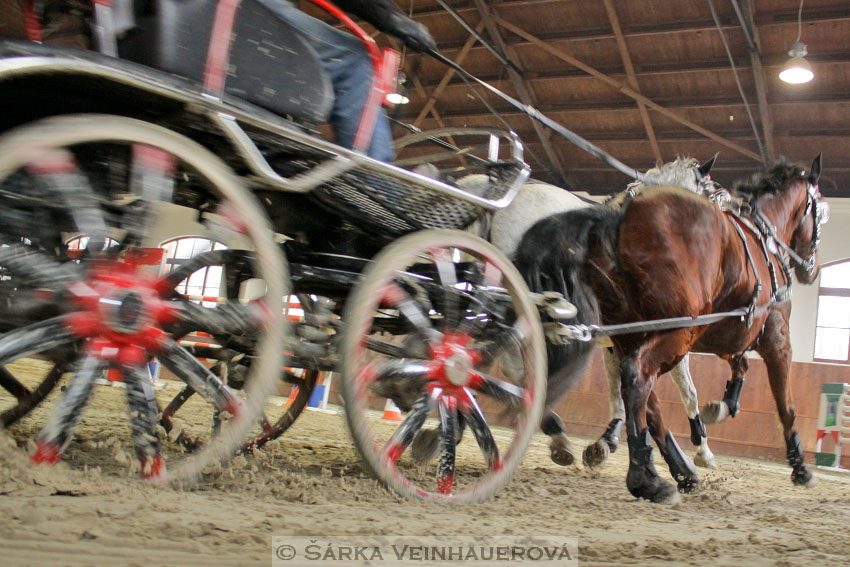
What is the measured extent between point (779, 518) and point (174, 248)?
1452cm

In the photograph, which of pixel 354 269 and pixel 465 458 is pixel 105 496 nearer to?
pixel 354 269

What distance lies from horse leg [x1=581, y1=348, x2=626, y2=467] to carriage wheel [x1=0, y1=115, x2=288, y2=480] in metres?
2.31

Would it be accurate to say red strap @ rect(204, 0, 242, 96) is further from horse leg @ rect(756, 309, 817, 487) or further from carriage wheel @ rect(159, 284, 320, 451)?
horse leg @ rect(756, 309, 817, 487)

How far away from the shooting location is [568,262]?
294 centimetres

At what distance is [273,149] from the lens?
6.20 ft

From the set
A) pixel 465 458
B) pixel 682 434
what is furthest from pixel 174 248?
pixel 465 458

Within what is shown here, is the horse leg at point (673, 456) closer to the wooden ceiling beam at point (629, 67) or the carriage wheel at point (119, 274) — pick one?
the carriage wheel at point (119, 274)

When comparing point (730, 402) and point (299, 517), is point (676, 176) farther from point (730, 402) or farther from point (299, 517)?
point (299, 517)

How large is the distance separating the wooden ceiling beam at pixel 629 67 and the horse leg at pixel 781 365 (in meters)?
6.42

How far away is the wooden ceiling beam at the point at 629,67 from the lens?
1045 cm

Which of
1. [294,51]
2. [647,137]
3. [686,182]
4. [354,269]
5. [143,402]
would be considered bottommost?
[143,402]

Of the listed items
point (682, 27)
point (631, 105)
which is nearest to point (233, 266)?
point (682, 27)

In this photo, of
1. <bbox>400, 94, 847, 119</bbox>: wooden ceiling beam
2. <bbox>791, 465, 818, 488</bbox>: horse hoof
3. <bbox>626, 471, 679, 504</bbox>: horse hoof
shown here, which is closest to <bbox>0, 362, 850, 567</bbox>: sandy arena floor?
<bbox>626, 471, 679, 504</bbox>: horse hoof

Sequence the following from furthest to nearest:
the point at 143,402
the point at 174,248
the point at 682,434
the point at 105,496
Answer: the point at 174,248 → the point at 682,434 → the point at 143,402 → the point at 105,496
